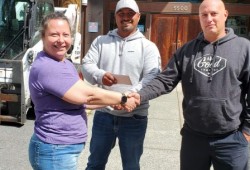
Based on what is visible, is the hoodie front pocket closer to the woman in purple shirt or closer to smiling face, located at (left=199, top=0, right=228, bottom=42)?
smiling face, located at (left=199, top=0, right=228, bottom=42)

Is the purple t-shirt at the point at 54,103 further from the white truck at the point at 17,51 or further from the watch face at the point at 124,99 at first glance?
the white truck at the point at 17,51

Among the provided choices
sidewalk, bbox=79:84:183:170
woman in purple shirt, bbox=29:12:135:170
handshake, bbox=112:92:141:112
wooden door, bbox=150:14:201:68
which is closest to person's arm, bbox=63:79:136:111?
woman in purple shirt, bbox=29:12:135:170

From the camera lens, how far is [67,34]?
2.46m

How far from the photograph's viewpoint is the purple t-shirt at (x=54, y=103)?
236cm

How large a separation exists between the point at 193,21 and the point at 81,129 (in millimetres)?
9314

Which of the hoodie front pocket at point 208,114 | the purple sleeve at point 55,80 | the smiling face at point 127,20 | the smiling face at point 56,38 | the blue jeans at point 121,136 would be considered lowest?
the blue jeans at point 121,136

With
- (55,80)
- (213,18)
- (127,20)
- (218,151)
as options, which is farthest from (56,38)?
(218,151)

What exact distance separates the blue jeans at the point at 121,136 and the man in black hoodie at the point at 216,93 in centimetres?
49

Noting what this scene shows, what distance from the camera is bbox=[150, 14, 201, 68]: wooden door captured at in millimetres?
11352

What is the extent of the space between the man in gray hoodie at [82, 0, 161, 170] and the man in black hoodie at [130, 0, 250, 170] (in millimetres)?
412

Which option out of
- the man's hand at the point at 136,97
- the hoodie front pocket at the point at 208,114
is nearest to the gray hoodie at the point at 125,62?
the man's hand at the point at 136,97

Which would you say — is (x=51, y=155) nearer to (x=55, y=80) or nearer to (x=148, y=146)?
(x=55, y=80)

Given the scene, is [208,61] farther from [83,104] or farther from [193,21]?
[193,21]

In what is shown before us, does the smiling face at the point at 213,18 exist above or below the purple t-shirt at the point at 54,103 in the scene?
above
